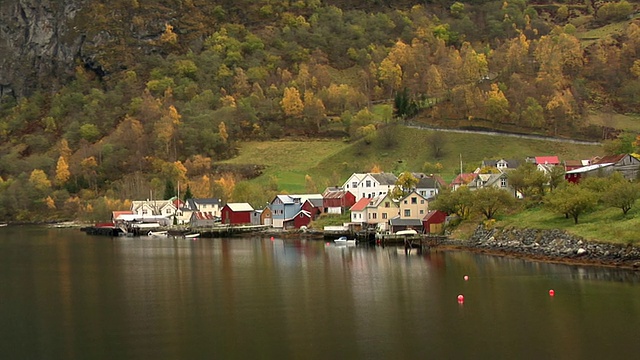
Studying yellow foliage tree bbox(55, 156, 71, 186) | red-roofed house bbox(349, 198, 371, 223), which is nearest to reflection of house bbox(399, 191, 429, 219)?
red-roofed house bbox(349, 198, 371, 223)

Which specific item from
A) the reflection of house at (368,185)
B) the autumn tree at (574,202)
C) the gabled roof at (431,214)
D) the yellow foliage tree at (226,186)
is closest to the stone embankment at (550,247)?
the autumn tree at (574,202)

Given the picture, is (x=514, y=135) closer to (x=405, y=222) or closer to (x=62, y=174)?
(x=405, y=222)

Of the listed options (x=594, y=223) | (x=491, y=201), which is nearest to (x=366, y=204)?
(x=491, y=201)

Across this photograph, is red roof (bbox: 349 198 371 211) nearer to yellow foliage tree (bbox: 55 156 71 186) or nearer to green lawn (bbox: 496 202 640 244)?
green lawn (bbox: 496 202 640 244)

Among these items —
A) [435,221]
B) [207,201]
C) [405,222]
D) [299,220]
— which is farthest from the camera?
[207,201]

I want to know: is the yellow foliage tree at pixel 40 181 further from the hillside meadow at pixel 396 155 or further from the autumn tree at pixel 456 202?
the autumn tree at pixel 456 202

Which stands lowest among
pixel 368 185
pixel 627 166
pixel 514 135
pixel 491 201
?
pixel 491 201

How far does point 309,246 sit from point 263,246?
5261mm

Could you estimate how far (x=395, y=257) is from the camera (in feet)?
227

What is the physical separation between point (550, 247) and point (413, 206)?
87.3ft

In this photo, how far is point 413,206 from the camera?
87938 mm

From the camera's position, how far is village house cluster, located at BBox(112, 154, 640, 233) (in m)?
81.9

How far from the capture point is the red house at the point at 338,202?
102 m

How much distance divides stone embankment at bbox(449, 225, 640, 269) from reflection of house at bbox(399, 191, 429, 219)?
43.7 ft
